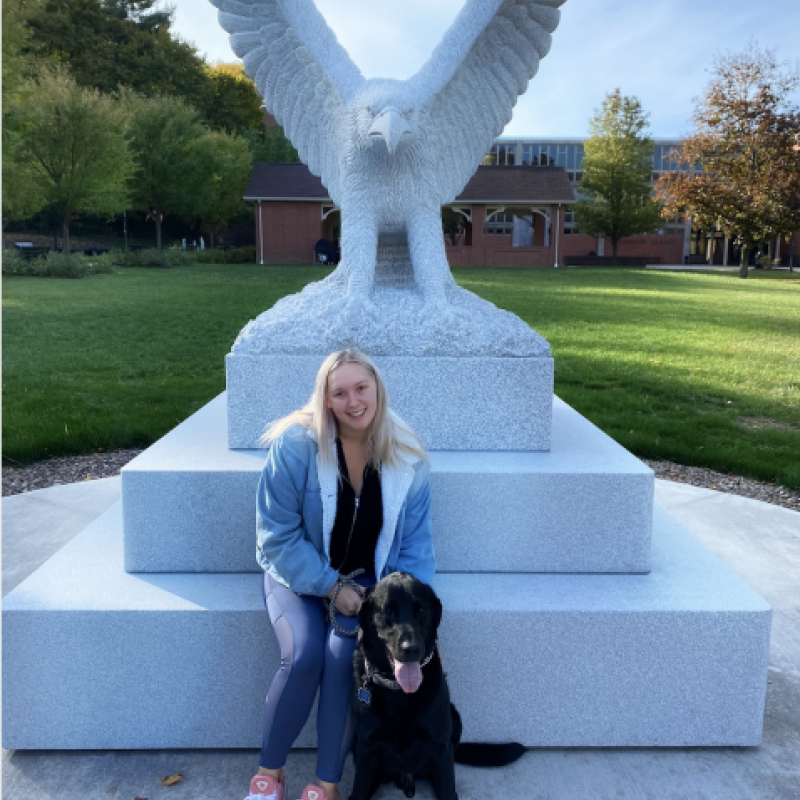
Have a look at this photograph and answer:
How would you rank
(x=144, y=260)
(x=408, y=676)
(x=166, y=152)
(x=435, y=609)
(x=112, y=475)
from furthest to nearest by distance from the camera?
(x=166, y=152) → (x=144, y=260) → (x=112, y=475) → (x=435, y=609) → (x=408, y=676)

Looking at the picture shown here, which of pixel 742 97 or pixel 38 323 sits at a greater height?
pixel 742 97

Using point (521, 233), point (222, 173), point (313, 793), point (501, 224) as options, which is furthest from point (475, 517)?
point (521, 233)

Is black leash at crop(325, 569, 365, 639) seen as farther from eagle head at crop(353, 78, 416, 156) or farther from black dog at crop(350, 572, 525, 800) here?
eagle head at crop(353, 78, 416, 156)

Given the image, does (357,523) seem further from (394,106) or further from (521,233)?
(521,233)

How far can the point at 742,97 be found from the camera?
24.6 metres

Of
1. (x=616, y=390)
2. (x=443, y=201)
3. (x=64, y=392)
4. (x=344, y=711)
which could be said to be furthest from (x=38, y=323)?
(x=344, y=711)

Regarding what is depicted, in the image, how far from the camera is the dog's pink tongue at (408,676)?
1826 millimetres

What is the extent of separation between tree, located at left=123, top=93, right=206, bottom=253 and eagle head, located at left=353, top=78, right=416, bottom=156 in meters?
24.7

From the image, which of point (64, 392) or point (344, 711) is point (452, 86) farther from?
point (64, 392)

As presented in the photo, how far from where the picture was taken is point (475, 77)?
3.34 meters

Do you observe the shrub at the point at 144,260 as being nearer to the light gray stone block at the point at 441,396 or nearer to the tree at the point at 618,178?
the tree at the point at 618,178

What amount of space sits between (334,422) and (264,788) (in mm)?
1024

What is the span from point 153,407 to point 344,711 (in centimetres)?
470

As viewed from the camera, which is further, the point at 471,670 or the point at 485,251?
the point at 485,251
